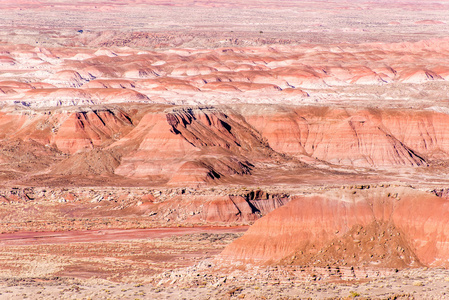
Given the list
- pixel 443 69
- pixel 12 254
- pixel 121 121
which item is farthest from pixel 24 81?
pixel 12 254

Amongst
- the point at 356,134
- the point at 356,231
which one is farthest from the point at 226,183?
the point at 356,231

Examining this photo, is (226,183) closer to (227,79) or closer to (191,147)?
(191,147)

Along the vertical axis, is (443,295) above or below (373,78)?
above

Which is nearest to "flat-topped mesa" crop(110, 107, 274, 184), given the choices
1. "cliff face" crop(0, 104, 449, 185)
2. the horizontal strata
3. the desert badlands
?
"cliff face" crop(0, 104, 449, 185)

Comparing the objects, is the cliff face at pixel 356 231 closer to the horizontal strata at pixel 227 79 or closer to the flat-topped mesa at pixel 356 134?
the flat-topped mesa at pixel 356 134

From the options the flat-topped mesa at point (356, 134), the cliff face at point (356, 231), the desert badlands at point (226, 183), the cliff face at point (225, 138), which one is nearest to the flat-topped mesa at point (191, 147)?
the cliff face at point (225, 138)

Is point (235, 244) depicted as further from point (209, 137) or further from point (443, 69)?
point (443, 69)

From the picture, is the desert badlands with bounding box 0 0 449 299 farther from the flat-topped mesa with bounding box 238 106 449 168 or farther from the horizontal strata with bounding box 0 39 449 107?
the horizontal strata with bounding box 0 39 449 107
